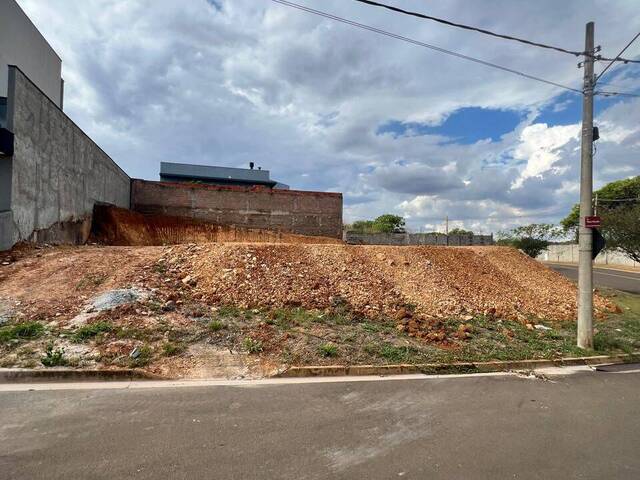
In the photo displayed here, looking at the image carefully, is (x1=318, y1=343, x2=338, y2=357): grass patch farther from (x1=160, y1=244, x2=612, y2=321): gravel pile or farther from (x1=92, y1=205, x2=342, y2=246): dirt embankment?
(x1=92, y1=205, x2=342, y2=246): dirt embankment

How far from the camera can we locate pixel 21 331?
22.5 ft

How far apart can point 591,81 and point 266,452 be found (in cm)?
1026

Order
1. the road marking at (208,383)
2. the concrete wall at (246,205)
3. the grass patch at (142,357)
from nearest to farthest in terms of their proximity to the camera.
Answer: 1. the road marking at (208,383)
2. the grass patch at (142,357)
3. the concrete wall at (246,205)

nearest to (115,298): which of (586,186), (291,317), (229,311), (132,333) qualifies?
(132,333)

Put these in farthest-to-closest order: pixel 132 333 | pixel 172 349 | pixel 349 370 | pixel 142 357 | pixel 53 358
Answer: pixel 132 333
pixel 172 349
pixel 349 370
pixel 142 357
pixel 53 358

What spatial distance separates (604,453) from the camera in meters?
3.94

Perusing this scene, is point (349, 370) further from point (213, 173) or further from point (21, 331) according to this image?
point (213, 173)

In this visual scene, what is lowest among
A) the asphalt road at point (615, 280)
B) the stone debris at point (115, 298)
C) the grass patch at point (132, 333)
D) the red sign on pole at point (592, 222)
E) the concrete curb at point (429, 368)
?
the concrete curb at point (429, 368)

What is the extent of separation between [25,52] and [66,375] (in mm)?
21960


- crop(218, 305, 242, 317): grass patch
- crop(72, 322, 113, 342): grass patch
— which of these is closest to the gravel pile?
crop(218, 305, 242, 317): grass patch

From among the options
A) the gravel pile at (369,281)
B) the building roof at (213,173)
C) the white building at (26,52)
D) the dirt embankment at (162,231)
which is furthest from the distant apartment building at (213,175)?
the gravel pile at (369,281)

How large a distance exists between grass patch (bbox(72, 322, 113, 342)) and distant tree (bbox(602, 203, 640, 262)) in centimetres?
2506

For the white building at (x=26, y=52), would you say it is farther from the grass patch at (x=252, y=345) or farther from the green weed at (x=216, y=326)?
the grass patch at (x=252, y=345)

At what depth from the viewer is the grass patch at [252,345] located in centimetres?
711
